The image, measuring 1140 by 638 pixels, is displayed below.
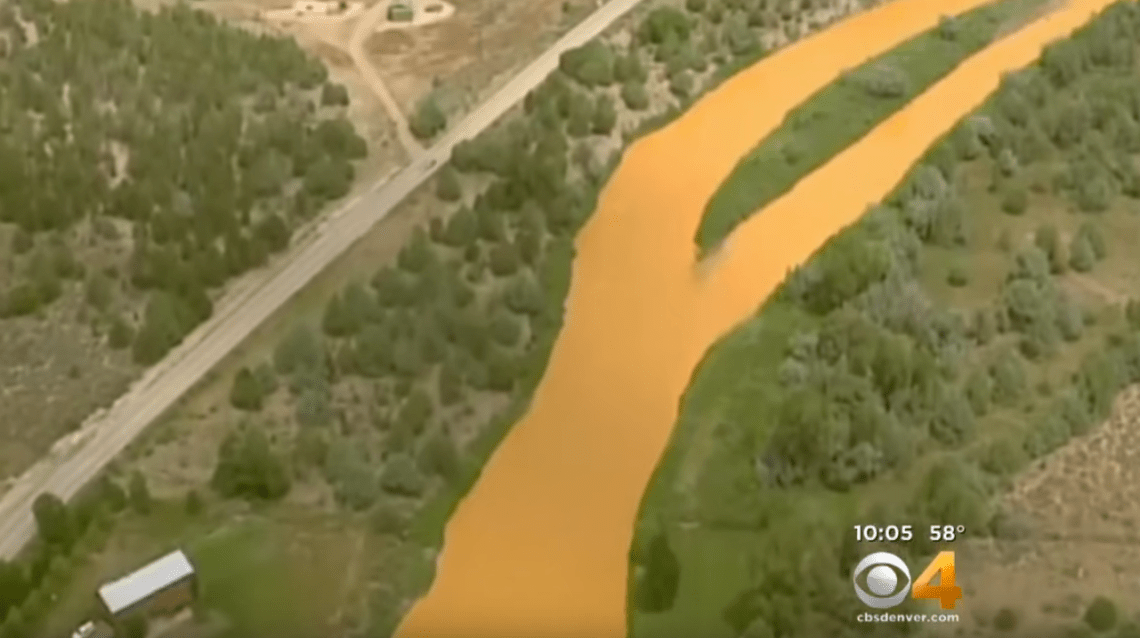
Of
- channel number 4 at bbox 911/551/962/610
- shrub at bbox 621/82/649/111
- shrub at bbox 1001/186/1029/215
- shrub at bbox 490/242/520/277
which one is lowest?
channel number 4 at bbox 911/551/962/610

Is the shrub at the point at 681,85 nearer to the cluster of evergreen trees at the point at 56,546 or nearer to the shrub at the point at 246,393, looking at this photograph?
the shrub at the point at 246,393

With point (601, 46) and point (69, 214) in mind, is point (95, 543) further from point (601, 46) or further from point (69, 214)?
point (601, 46)

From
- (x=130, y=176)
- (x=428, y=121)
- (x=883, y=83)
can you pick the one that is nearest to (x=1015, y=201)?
(x=883, y=83)

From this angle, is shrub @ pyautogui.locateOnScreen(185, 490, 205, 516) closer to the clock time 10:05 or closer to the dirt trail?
the clock time 10:05

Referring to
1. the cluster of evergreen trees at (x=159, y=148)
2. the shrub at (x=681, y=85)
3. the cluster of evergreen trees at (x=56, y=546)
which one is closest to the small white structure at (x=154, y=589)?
the cluster of evergreen trees at (x=56, y=546)

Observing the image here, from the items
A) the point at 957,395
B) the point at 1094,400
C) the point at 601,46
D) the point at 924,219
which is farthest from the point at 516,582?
the point at 601,46

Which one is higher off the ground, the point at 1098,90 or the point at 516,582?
the point at 1098,90

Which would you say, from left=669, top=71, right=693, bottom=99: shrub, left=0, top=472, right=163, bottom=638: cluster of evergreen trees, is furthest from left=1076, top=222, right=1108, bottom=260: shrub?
left=0, top=472, right=163, bottom=638: cluster of evergreen trees
